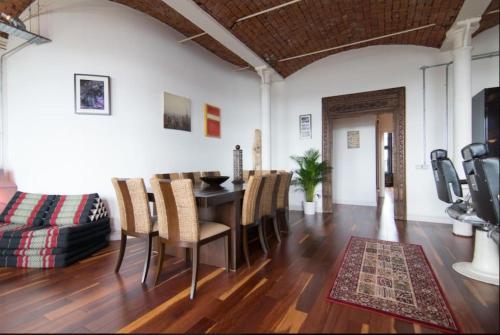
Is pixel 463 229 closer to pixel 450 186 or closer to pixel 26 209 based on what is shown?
pixel 450 186

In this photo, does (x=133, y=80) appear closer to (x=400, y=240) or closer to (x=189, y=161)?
(x=189, y=161)

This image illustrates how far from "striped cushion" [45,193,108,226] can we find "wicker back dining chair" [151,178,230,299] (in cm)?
150

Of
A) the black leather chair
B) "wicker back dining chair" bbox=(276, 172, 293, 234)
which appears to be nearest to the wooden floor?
the black leather chair

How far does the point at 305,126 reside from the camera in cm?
539

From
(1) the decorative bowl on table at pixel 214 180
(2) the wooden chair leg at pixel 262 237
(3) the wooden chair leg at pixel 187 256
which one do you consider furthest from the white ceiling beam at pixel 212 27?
(3) the wooden chair leg at pixel 187 256

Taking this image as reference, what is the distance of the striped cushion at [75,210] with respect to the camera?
9.52 feet

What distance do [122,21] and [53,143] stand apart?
78.8 inches

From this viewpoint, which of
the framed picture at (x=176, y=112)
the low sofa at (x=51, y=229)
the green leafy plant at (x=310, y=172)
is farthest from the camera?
the green leafy plant at (x=310, y=172)

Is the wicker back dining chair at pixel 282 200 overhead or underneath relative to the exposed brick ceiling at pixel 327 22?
underneath

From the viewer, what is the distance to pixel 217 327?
152 centimetres

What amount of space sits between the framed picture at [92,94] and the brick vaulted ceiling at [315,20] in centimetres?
116

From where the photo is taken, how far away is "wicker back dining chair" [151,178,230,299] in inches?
75.3

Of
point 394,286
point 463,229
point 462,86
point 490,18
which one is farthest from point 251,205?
point 490,18

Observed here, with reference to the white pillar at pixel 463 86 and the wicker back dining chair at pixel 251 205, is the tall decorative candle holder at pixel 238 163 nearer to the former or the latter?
the wicker back dining chair at pixel 251 205
